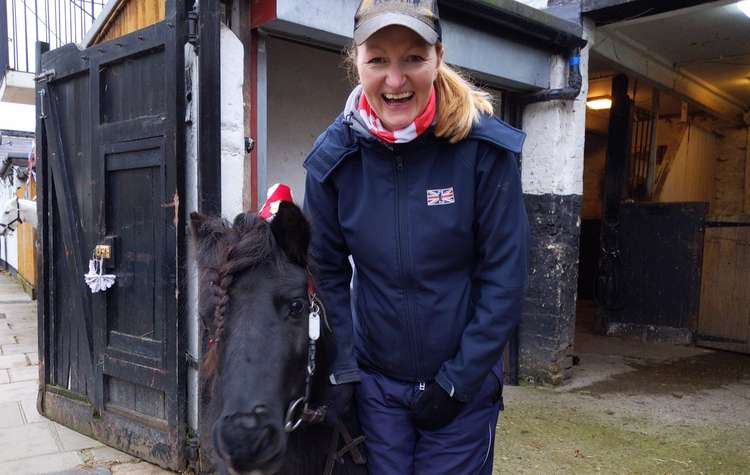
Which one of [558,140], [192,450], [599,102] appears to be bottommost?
[192,450]

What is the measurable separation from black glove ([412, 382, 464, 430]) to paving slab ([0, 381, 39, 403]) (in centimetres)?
511

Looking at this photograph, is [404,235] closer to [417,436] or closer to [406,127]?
[406,127]

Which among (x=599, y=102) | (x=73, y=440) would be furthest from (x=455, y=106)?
(x=599, y=102)

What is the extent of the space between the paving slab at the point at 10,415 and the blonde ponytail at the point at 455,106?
15.9ft

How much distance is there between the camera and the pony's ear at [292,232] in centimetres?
178

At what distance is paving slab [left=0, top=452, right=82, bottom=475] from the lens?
12.6ft

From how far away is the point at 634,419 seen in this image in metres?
4.89

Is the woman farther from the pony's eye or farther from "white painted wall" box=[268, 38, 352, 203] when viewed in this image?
"white painted wall" box=[268, 38, 352, 203]

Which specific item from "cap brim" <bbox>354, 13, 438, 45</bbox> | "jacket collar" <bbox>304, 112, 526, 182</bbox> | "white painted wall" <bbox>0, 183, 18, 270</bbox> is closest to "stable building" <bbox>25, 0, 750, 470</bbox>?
"jacket collar" <bbox>304, 112, 526, 182</bbox>

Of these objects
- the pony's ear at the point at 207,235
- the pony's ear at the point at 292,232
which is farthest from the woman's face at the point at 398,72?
the pony's ear at the point at 207,235

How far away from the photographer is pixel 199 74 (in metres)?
3.50

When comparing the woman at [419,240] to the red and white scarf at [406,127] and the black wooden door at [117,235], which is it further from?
the black wooden door at [117,235]

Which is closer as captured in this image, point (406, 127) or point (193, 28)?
point (406, 127)

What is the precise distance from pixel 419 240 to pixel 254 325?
588 millimetres
